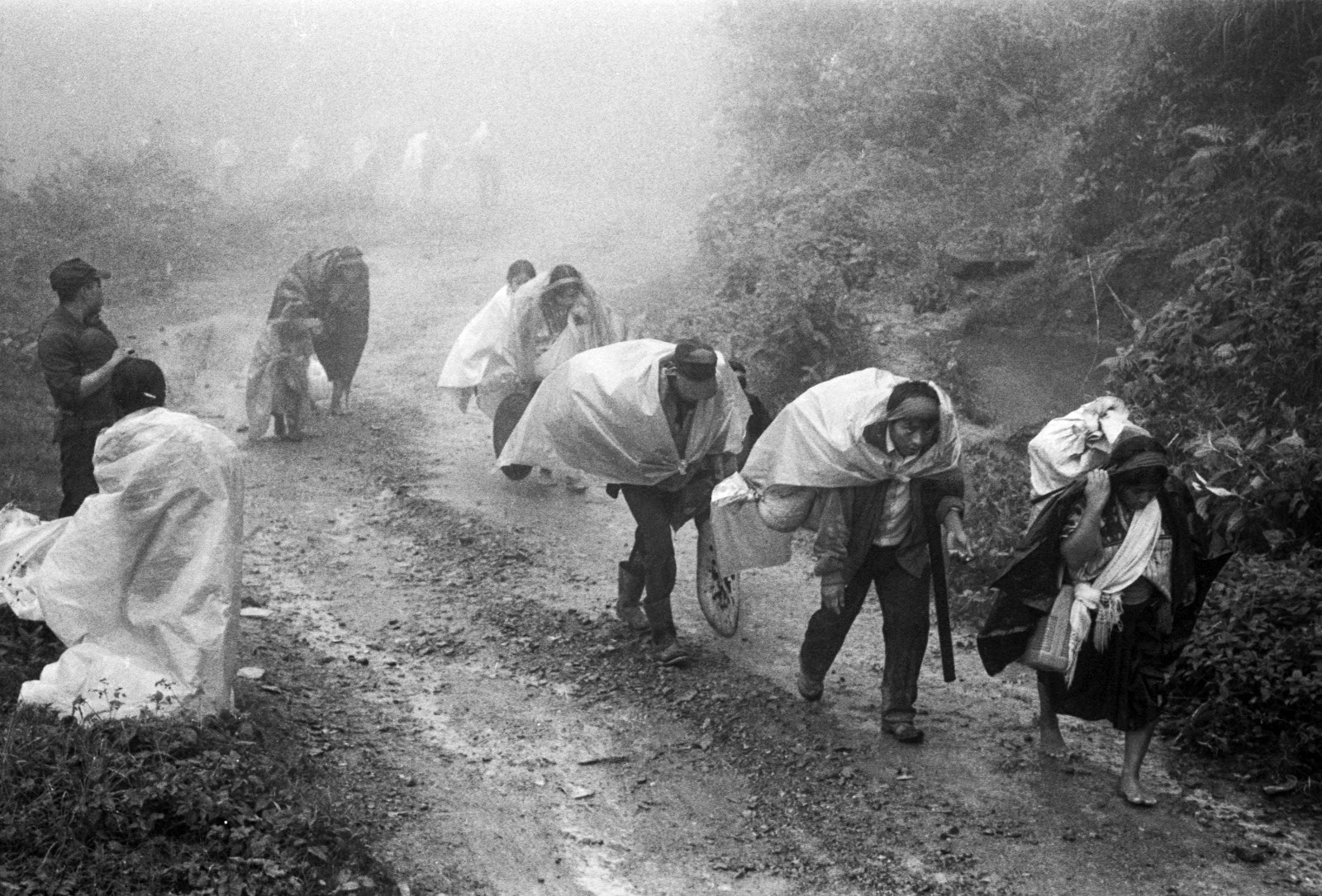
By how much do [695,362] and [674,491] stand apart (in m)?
0.76

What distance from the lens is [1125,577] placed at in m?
5.23

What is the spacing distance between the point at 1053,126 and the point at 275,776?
36.9 feet

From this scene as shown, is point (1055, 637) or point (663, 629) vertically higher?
point (1055, 637)

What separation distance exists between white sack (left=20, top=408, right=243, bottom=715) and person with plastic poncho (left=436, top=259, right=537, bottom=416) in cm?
483

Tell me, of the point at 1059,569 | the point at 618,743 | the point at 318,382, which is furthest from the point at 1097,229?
the point at 618,743

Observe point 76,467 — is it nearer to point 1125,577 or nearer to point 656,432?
point 656,432

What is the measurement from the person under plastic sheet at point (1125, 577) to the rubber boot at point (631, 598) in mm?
2357

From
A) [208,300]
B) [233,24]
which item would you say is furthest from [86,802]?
[233,24]

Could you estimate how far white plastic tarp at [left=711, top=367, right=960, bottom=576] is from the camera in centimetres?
572

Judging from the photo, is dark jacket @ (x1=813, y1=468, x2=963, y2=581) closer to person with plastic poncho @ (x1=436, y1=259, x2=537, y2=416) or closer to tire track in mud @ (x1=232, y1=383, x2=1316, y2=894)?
tire track in mud @ (x1=232, y1=383, x2=1316, y2=894)

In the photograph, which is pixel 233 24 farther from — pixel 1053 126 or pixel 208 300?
pixel 1053 126

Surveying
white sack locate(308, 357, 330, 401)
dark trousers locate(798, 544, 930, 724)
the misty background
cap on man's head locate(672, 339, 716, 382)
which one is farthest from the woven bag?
the misty background

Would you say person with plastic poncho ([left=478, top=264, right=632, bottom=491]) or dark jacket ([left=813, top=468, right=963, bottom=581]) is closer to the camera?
dark jacket ([left=813, top=468, right=963, bottom=581])

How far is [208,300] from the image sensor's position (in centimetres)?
1667
